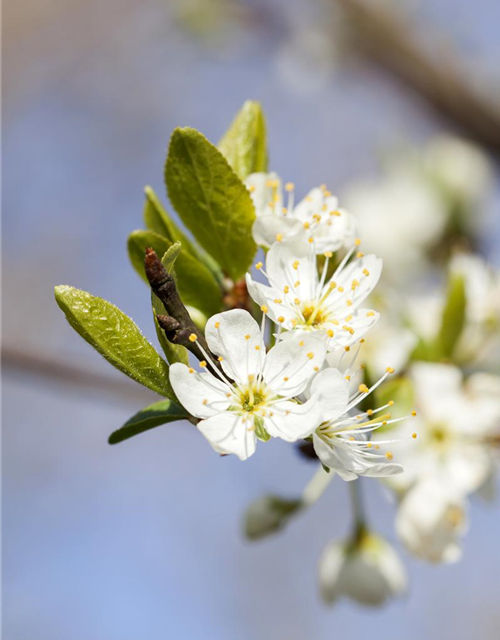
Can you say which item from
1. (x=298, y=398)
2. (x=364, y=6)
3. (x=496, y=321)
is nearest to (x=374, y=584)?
(x=496, y=321)

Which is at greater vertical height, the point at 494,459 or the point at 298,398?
the point at 494,459

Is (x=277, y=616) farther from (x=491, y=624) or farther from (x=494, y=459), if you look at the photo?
(x=494, y=459)

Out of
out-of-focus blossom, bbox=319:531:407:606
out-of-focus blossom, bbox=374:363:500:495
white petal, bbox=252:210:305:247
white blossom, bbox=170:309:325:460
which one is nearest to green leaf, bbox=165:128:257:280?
white petal, bbox=252:210:305:247

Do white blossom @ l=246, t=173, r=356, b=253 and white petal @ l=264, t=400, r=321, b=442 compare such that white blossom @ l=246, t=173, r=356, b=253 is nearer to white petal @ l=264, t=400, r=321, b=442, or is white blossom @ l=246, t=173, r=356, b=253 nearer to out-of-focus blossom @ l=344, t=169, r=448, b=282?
white petal @ l=264, t=400, r=321, b=442

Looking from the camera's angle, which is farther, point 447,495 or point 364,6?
point 364,6

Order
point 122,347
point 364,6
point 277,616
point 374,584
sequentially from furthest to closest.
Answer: point 277,616, point 364,6, point 374,584, point 122,347

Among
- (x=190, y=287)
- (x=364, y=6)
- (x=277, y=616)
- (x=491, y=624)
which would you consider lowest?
(x=277, y=616)

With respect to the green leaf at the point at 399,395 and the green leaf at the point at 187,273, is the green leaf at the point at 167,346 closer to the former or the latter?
the green leaf at the point at 187,273
